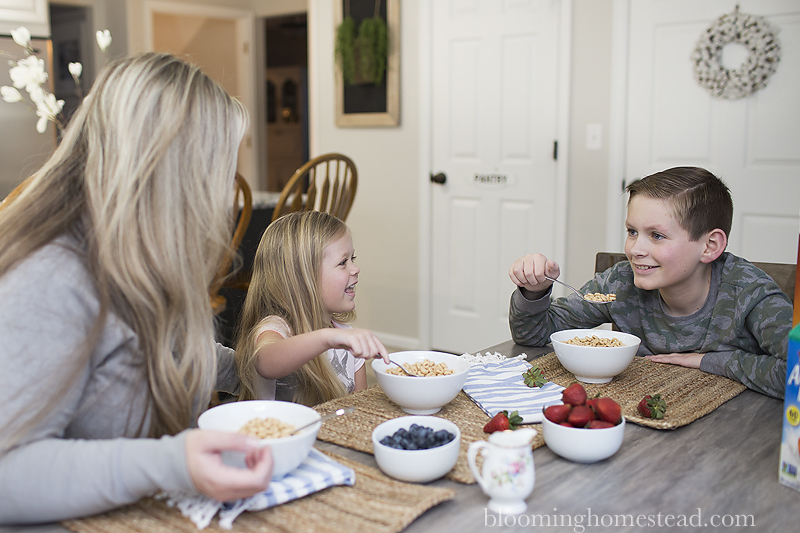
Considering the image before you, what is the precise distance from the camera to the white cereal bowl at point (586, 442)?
0.92 meters

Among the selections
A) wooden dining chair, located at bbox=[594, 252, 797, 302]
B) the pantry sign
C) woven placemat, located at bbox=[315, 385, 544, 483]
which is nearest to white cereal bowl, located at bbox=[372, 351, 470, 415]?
woven placemat, located at bbox=[315, 385, 544, 483]

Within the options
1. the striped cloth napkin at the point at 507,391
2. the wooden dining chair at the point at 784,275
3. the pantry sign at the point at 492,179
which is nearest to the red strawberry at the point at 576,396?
the striped cloth napkin at the point at 507,391

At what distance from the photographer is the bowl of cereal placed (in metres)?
1.26

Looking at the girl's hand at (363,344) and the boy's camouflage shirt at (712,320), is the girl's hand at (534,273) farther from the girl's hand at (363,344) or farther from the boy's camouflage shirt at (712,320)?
the girl's hand at (363,344)

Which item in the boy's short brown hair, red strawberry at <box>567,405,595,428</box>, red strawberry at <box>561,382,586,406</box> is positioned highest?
the boy's short brown hair

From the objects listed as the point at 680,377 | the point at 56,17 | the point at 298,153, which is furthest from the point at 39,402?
the point at 298,153

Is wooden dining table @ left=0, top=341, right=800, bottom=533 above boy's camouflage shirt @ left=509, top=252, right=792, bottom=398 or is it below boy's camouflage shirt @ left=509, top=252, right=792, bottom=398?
below

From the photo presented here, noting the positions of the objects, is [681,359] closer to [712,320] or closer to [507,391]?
[712,320]

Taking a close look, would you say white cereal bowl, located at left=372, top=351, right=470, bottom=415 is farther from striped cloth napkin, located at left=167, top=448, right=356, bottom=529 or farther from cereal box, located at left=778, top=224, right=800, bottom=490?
cereal box, located at left=778, top=224, right=800, bottom=490

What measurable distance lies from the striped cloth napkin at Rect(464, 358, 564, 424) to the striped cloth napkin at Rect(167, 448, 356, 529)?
0.34m

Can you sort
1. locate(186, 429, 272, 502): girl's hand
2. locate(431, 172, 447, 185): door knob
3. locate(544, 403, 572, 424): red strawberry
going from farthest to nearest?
locate(431, 172, 447, 185): door knob < locate(544, 403, 572, 424): red strawberry < locate(186, 429, 272, 502): girl's hand

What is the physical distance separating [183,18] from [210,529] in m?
7.37

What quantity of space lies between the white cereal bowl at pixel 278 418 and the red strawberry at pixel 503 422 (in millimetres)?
258

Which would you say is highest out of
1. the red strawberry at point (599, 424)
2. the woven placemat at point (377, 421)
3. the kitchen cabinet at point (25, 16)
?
the kitchen cabinet at point (25, 16)
